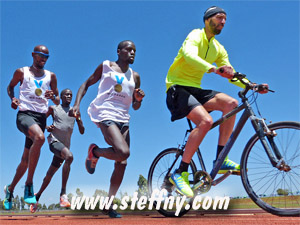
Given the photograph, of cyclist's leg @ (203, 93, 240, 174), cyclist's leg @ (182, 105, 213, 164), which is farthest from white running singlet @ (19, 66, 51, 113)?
cyclist's leg @ (203, 93, 240, 174)

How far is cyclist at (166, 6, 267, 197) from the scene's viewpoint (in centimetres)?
551

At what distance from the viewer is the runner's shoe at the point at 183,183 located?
214 inches

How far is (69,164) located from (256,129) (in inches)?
179

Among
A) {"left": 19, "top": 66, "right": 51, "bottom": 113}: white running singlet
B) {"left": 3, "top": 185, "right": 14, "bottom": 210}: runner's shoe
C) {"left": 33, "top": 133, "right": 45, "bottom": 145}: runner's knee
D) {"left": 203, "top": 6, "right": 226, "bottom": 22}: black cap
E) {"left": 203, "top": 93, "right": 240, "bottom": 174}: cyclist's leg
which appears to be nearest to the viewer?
{"left": 203, "top": 93, "right": 240, "bottom": 174}: cyclist's leg

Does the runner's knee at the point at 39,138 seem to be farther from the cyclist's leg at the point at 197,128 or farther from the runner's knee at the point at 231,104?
the runner's knee at the point at 231,104

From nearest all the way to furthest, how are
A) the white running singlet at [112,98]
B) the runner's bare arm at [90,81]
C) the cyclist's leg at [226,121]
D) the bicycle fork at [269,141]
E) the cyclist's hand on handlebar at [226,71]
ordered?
the bicycle fork at [269,141] < the cyclist's hand on handlebar at [226,71] < the cyclist's leg at [226,121] < the white running singlet at [112,98] < the runner's bare arm at [90,81]

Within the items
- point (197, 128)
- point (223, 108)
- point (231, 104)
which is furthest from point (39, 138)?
point (231, 104)

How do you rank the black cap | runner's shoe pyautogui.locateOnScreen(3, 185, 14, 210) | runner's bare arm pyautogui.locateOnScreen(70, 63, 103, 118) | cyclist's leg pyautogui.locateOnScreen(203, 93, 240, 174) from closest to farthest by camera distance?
cyclist's leg pyautogui.locateOnScreen(203, 93, 240, 174) < the black cap < runner's bare arm pyautogui.locateOnScreen(70, 63, 103, 118) < runner's shoe pyautogui.locateOnScreen(3, 185, 14, 210)

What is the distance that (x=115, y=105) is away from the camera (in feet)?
20.1

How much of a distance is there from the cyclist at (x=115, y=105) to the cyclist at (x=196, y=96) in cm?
64

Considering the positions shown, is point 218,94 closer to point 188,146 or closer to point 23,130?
point 188,146

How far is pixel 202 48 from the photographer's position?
5.81 meters

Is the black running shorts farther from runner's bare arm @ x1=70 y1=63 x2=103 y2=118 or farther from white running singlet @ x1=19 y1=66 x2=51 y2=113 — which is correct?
runner's bare arm @ x1=70 y1=63 x2=103 y2=118

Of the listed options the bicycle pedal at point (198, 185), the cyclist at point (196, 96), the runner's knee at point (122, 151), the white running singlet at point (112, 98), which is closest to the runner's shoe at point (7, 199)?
the white running singlet at point (112, 98)
